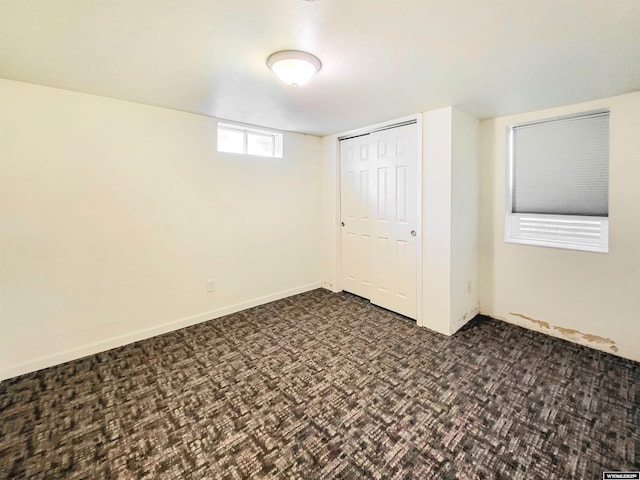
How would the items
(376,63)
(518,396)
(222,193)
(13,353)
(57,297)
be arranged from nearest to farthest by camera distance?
(376,63), (518,396), (13,353), (57,297), (222,193)

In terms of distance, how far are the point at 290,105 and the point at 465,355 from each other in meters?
2.69

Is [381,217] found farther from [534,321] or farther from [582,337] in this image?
[582,337]

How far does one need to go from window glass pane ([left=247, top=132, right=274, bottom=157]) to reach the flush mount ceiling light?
1698 mm

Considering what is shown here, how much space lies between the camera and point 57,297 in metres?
2.40

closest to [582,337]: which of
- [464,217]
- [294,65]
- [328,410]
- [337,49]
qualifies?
[464,217]

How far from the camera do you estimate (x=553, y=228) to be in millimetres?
2875

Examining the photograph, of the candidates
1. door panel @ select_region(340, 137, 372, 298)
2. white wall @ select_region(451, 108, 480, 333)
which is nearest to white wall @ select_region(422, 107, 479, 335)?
white wall @ select_region(451, 108, 480, 333)

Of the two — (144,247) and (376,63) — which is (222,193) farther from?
(376,63)

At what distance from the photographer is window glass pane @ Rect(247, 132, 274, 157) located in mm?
3480

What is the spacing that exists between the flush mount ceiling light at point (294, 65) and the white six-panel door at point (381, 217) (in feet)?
5.22

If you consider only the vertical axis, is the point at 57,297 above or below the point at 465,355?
above

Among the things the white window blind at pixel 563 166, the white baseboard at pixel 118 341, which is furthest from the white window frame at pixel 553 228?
the white baseboard at pixel 118 341

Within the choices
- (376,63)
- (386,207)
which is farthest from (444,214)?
(376,63)

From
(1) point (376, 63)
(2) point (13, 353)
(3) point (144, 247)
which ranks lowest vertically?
(2) point (13, 353)
